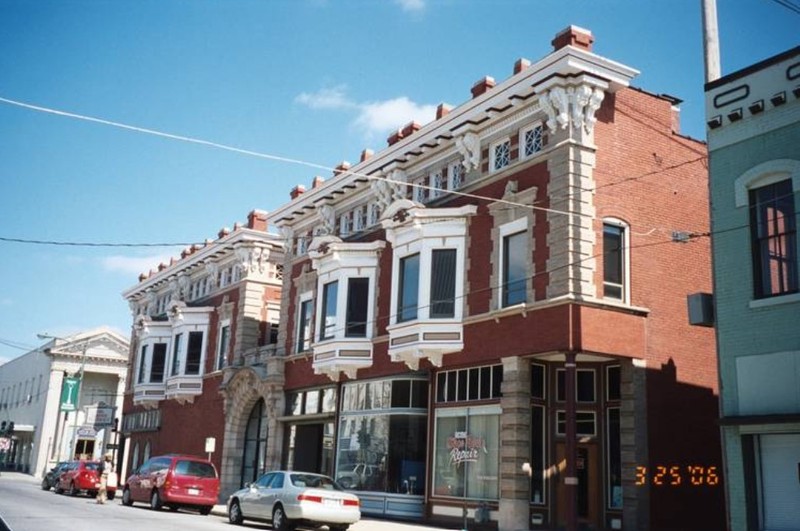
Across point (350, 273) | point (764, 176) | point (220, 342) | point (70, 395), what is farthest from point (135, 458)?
point (764, 176)

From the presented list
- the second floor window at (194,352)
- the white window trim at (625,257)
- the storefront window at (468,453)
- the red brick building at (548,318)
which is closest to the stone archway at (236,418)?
the second floor window at (194,352)

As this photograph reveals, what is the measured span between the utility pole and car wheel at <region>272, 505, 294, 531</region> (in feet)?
46.5

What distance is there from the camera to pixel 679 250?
2358 centimetres

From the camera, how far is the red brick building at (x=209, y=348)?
125 feet

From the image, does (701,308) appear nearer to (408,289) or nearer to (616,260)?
(616,260)

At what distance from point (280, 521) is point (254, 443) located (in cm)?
1756

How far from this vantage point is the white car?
20.4 meters

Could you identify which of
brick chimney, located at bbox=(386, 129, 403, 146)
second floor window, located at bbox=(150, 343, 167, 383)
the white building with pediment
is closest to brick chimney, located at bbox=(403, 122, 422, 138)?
brick chimney, located at bbox=(386, 129, 403, 146)

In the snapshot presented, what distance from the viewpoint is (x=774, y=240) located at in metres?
16.2

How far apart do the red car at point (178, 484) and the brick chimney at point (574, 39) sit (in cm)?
1743

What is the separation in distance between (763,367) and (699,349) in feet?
25.0

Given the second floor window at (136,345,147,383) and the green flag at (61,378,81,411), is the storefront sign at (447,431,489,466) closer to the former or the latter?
the second floor window at (136,345,147,383)

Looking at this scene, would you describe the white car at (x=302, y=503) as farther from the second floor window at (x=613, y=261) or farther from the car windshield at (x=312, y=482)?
the second floor window at (x=613, y=261)

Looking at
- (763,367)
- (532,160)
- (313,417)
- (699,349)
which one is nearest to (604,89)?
(532,160)
